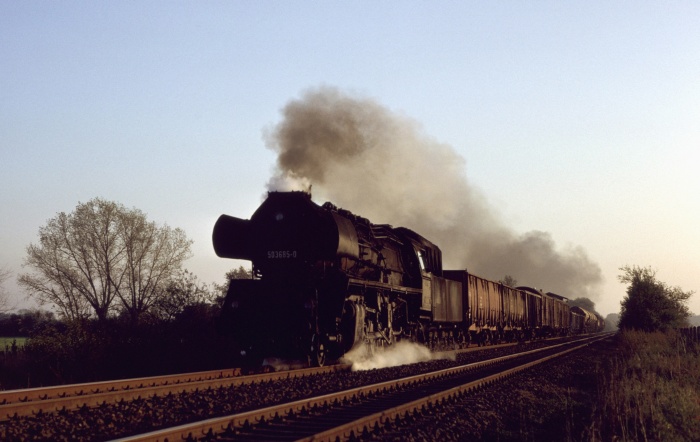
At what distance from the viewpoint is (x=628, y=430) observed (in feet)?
26.1

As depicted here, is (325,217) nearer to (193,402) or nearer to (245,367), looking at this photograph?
(245,367)

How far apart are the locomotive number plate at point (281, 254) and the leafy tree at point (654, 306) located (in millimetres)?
42805

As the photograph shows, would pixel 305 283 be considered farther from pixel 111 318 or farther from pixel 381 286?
pixel 111 318

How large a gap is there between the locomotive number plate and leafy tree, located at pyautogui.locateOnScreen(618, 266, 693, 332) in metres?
42.8

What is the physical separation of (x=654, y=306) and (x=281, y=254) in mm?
45116

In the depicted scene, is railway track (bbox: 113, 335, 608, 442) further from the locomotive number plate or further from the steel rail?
Result: the locomotive number plate

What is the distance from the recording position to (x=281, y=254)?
13898 mm

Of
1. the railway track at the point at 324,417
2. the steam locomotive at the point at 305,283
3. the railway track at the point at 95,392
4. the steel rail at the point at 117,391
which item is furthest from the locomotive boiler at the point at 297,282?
the railway track at the point at 324,417

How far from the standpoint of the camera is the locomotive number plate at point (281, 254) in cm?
1382

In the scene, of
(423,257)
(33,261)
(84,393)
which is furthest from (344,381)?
(33,261)

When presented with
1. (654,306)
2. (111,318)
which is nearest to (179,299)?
(111,318)

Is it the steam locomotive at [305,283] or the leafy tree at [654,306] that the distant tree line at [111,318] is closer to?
the steam locomotive at [305,283]

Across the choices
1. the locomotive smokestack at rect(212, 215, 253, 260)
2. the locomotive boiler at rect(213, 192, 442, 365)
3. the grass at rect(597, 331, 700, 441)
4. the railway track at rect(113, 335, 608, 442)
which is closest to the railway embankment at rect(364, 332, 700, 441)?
the grass at rect(597, 331, 700, 441)

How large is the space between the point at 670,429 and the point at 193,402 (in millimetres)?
6618
